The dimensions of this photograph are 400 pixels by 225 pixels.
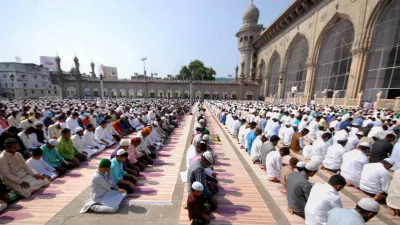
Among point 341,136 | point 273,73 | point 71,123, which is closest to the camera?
point 341,136

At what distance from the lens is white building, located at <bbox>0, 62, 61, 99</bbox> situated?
35844 mm

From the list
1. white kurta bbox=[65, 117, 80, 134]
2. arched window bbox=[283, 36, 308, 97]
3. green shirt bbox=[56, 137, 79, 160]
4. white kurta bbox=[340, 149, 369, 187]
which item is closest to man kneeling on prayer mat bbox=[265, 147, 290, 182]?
white kurta bbox=[340, 149, 369, 187]

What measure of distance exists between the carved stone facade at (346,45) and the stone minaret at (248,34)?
14.0 metres

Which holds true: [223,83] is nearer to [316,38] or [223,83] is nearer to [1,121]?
[316,38]

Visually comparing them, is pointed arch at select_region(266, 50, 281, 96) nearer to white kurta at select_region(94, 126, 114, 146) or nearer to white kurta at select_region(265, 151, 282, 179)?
white kurta at select_region(265, 151, 282, 179)

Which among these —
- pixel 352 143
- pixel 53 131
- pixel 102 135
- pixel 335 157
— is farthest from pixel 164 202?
pixel 352 143

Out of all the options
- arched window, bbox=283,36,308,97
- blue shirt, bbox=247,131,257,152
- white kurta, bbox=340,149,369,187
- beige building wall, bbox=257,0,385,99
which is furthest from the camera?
arched window, bbox=283,36,308,97

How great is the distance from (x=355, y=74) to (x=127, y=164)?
19.7 metres

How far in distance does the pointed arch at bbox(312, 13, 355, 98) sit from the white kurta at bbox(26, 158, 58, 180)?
71.6 ft

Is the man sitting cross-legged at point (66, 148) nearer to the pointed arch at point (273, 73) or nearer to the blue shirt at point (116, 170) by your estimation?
the blue shirt at point (116, 170)

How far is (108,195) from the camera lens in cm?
305

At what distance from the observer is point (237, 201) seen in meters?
3.41

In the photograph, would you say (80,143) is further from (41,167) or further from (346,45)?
(346,45)

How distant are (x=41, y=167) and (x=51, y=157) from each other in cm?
35
